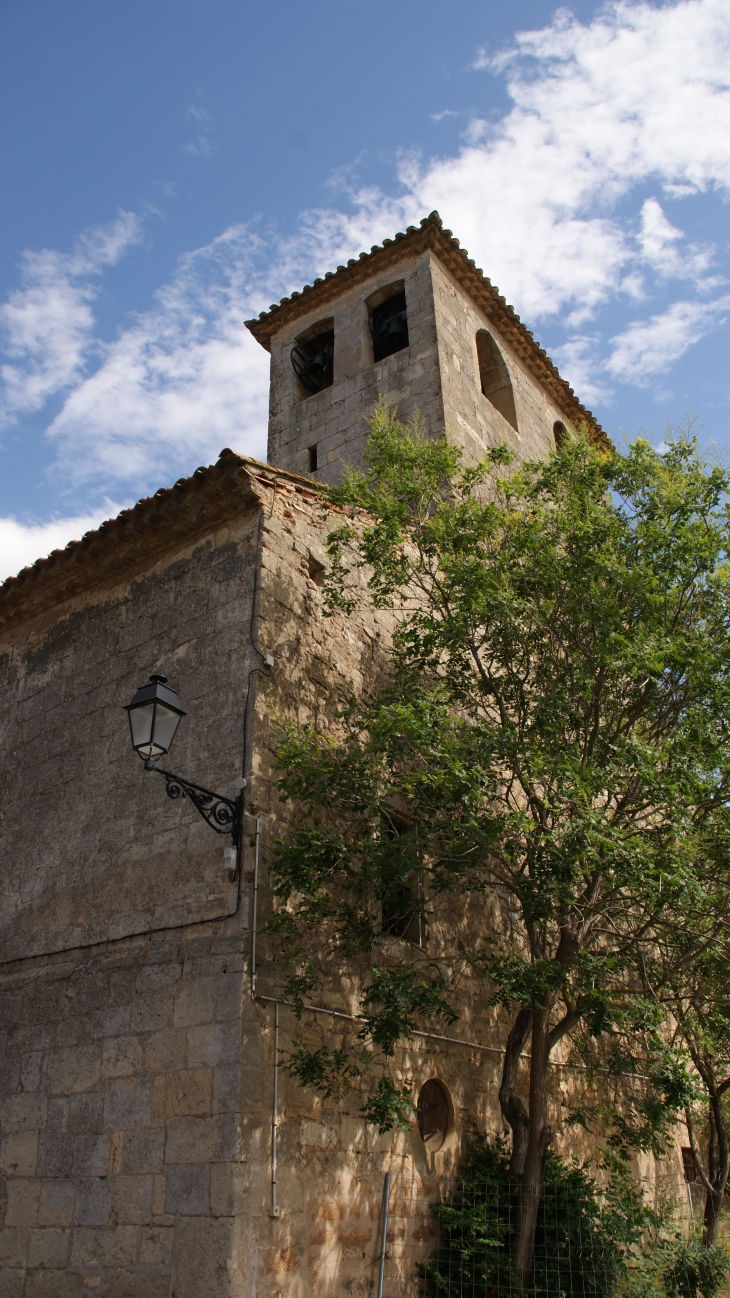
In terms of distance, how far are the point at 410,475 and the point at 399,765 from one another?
7.94 feet

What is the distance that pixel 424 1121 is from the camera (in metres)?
7.00

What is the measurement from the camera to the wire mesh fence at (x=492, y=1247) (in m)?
6.21

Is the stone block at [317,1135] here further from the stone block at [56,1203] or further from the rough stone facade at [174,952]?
the stone block at [56,1203]

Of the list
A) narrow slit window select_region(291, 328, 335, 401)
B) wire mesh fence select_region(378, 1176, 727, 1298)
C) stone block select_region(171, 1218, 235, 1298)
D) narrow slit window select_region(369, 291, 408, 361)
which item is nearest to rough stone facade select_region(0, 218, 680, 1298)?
stone block select_region(171, 1218, 235, 1298)

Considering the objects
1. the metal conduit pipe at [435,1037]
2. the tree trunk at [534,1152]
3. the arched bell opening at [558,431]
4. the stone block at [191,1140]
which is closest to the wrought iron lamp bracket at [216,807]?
the metal conduit pipe at [435,1037]

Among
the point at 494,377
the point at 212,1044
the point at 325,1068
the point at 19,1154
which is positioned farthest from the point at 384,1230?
the point at 494,377

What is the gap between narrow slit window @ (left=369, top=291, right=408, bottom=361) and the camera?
13.1 meters

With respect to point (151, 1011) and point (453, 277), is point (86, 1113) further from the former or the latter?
point (453, 277)

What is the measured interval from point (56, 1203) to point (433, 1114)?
8.91 feet

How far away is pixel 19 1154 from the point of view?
21.2ft

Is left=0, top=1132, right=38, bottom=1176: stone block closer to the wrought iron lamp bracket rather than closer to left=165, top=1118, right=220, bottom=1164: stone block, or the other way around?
left=165, top=1118, right=220, bottom=1164: stone block

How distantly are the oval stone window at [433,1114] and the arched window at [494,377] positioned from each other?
9.62m

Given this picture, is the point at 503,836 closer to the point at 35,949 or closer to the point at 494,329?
the point at 35,949

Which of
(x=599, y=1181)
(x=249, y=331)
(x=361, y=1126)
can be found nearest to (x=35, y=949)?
(x=361, y=1126)
